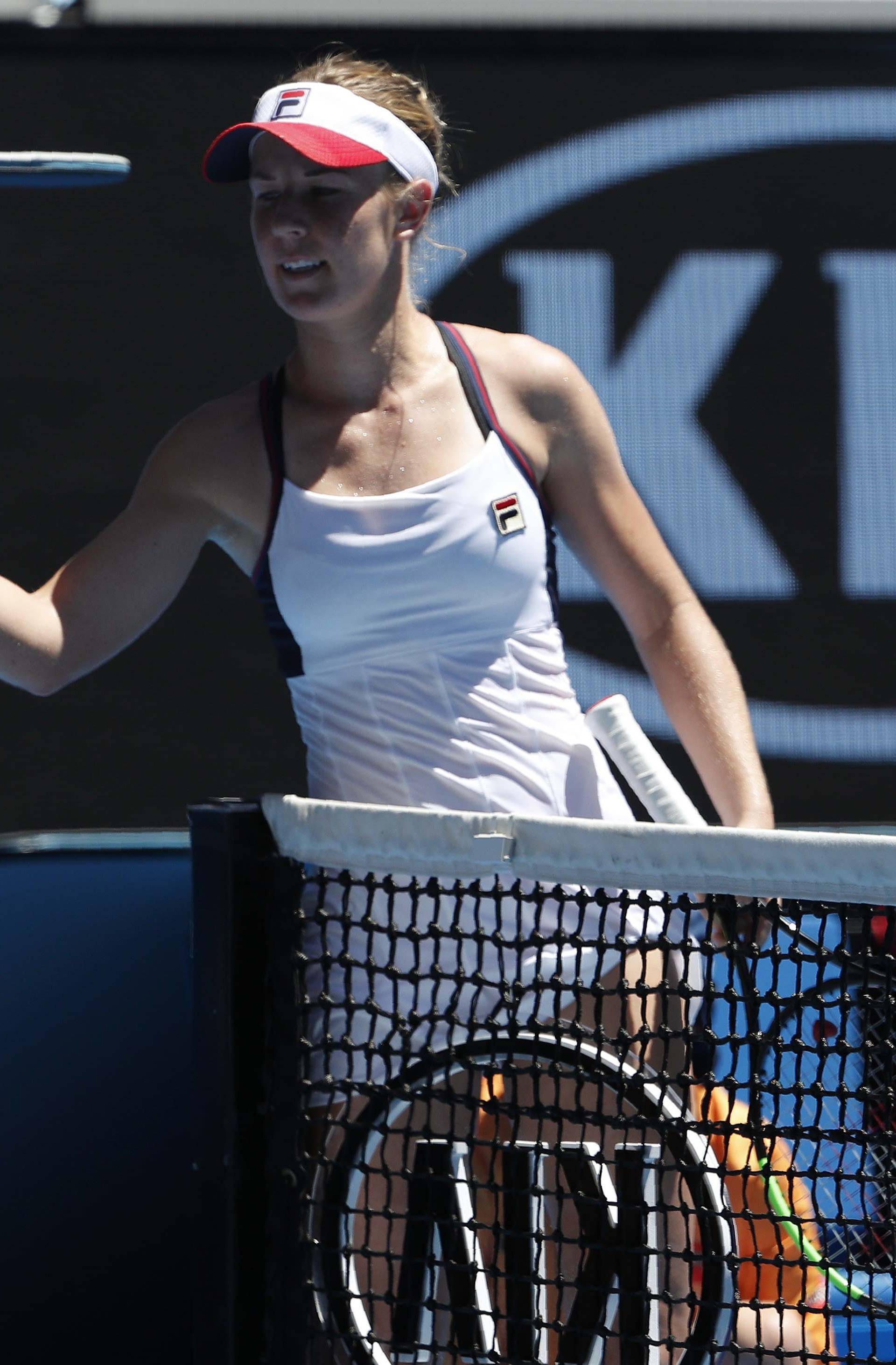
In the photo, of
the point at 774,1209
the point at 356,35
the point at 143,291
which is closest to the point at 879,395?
the point at 356,35

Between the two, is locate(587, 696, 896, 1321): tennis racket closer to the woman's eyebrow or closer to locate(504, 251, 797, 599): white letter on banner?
the woman's eyebrow

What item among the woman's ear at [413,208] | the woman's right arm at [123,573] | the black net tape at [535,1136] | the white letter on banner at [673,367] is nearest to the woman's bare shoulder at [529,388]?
the woman's ear at [413,208]

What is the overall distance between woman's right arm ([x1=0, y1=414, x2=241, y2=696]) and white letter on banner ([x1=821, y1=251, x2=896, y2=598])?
1647 mm

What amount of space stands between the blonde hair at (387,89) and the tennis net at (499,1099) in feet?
2.95

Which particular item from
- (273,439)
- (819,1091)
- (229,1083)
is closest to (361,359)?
(273,439)

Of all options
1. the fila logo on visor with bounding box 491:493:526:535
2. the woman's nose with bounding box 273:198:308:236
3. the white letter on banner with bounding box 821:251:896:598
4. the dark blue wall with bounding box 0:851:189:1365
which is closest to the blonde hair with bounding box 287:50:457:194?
the woman's nose with bounding box 273:198:308:236

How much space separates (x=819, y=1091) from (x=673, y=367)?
2077mm

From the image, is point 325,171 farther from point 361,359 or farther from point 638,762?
point 638,762

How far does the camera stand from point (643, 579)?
1.99m

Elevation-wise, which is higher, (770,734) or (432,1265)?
(770,734)

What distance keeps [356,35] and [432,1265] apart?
2360 millimetres

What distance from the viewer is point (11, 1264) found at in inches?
82.0

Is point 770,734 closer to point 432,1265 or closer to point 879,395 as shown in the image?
point 879,395

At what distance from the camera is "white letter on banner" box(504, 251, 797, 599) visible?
125 inches
